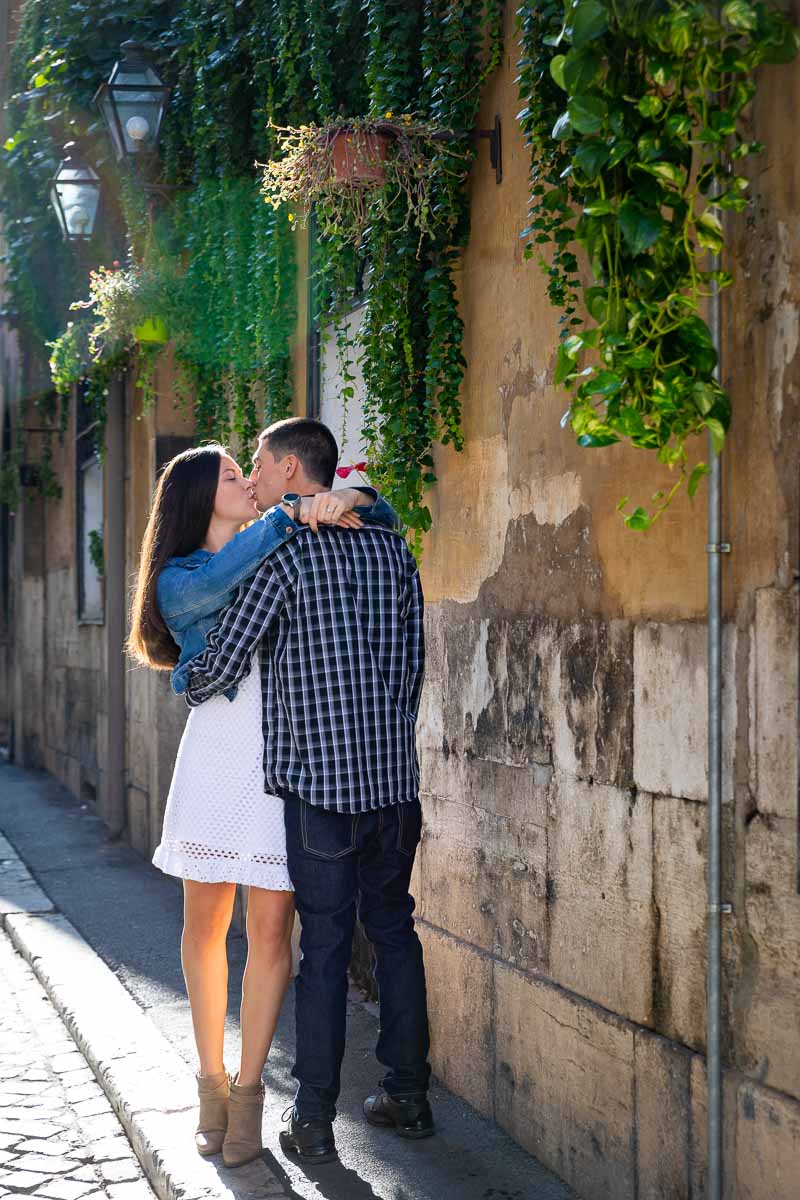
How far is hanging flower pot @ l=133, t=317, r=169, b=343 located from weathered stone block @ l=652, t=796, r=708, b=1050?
528 cm

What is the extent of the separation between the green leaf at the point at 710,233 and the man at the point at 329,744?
138 cm

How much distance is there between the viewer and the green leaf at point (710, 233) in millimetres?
2785

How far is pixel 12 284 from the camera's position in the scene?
11750 mm

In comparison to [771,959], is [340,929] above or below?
below

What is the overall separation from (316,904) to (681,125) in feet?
6.92

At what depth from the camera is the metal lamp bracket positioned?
14.5 ft

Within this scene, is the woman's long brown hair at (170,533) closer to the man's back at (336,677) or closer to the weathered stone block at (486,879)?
the man's back at (336,677)

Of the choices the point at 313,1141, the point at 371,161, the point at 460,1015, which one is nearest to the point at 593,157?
the point at 371,161

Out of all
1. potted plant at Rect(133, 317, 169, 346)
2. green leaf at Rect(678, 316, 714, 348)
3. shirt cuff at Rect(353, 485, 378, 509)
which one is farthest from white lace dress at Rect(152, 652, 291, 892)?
potted plant at Rect(133, 317, 169, 346)

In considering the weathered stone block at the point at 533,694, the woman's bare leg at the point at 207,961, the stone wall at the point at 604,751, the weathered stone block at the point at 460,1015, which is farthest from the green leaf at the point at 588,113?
the weathered stone block at the point at 460,1015

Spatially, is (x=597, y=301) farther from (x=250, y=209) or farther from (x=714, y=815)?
(x=250, y=209)

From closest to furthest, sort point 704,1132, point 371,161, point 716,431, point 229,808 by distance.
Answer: point 716,431 < point 704,1132 < point 229,808 < point 371,161

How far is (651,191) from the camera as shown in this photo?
2822 millimetres

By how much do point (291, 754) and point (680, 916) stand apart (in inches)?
43.2
